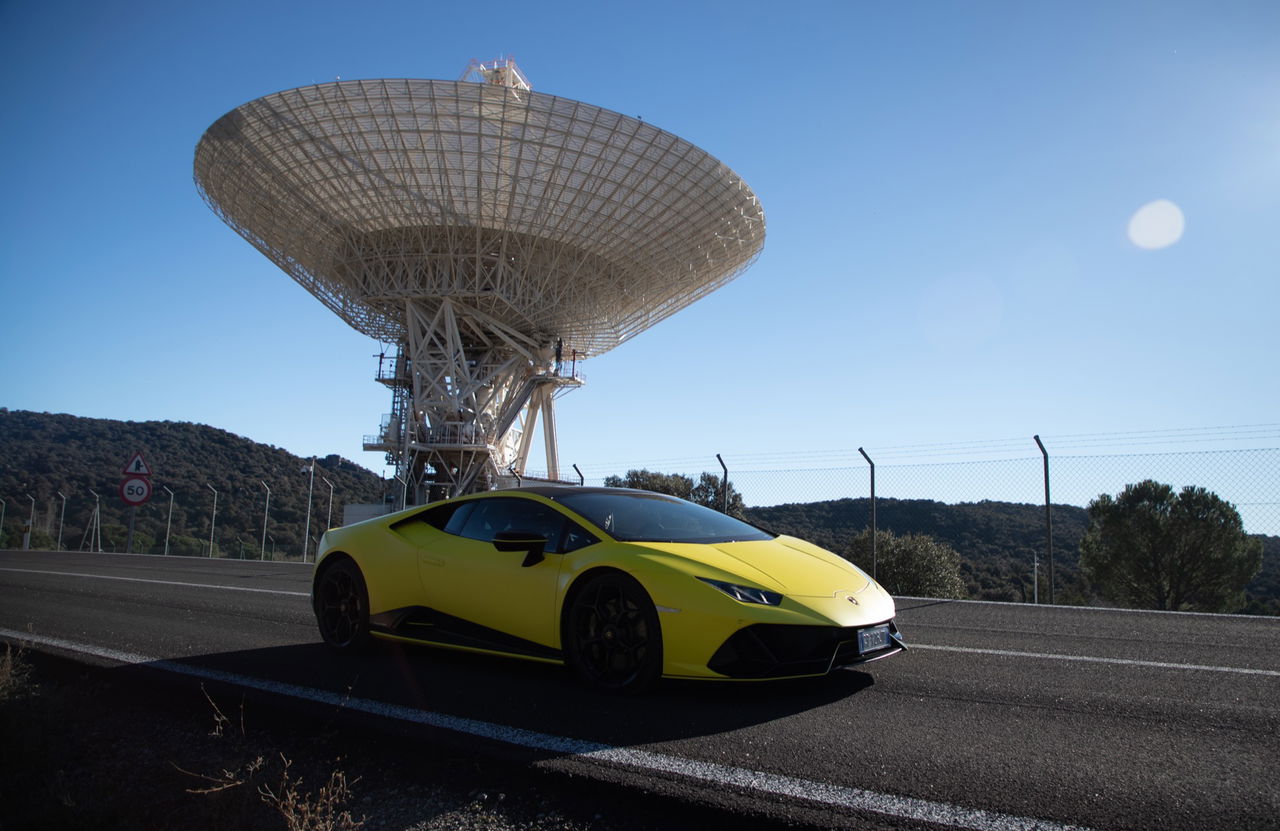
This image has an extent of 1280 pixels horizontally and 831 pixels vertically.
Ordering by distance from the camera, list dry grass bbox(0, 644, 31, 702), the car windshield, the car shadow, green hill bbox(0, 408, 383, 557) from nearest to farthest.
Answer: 1. the car shadow
2. dry grass bbox(0, 644, 31, 702)
3. the car windshield
4. green hill bbox(0, 408, 383, 557)

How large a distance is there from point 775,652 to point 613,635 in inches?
33.7

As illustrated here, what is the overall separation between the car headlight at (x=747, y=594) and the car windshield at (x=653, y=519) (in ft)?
2.20

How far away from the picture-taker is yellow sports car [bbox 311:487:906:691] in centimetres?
391

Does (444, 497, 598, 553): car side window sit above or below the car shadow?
above

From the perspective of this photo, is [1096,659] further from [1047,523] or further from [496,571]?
[1047,523]

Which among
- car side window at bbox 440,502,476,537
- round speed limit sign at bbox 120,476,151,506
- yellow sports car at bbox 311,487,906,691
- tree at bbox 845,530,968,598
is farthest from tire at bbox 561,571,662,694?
tree at bbox 845,530,968,598

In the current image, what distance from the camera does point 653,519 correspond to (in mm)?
5039

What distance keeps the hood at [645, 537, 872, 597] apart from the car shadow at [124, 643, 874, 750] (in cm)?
51

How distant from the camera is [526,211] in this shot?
93.9 ft

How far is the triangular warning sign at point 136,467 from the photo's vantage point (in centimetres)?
1767

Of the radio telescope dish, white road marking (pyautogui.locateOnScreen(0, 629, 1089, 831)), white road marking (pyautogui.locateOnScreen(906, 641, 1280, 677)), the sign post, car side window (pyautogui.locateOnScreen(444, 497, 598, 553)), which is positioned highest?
the radio telescope dish

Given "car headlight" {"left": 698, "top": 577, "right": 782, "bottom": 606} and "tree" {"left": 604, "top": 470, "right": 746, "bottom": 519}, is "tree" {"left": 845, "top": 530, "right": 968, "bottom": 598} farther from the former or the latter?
"car headlight" {"left": 698, "top": 577, "right": 782, "bottom": 606}

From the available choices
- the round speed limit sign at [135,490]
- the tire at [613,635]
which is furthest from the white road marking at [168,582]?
the tire at [613,635]

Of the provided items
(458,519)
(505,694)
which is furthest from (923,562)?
(505,694)
